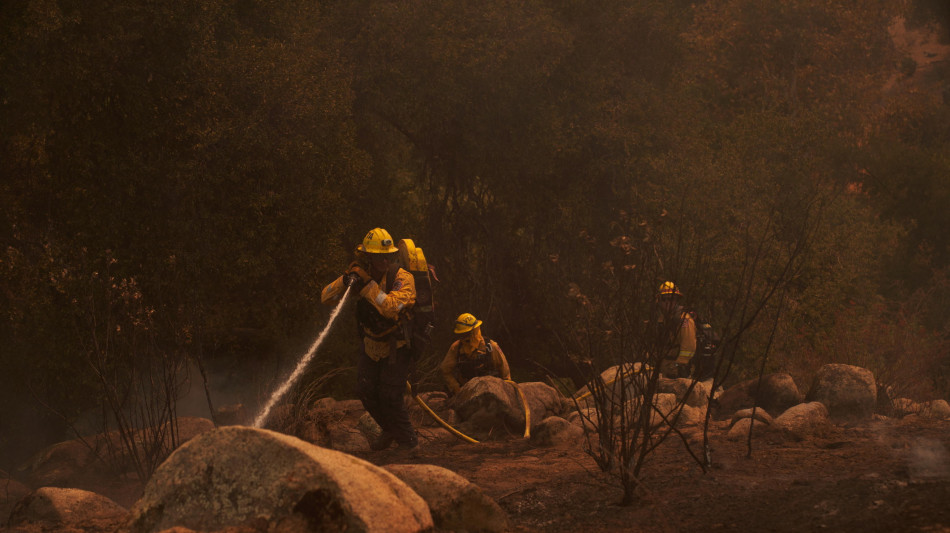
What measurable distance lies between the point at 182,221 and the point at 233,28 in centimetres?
274

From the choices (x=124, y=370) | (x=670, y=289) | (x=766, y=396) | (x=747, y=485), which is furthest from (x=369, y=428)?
(x=766, y=396)

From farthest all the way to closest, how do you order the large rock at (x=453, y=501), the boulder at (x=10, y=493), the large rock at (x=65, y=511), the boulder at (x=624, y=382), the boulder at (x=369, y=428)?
the boulder at (x=369, y=428) → the boulder at (x=10, y=493) → the boulder at (x=624, y=382) → the large rock at (x=65, y=511) → the large rock at (x=453, y=501)

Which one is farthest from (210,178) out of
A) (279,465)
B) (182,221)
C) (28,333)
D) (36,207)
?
(279,465)

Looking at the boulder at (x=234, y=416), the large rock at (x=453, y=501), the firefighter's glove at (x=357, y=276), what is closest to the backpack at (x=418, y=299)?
the firefighter's glove at (x=357, y=276)

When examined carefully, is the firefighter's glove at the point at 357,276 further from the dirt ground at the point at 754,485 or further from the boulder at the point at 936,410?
the boulder at the point at 936,410

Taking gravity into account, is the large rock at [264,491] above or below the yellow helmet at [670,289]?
below

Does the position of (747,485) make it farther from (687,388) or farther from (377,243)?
(687,388)

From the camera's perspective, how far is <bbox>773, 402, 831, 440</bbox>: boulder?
8.11 meters

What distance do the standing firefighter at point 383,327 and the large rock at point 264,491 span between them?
3.53 metres

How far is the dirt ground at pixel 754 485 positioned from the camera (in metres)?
5.31

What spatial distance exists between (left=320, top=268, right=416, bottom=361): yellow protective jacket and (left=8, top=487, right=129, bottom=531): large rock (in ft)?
7.97

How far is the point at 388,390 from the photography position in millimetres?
8523

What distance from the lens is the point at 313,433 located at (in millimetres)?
8867

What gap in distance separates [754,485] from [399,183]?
1425cm
